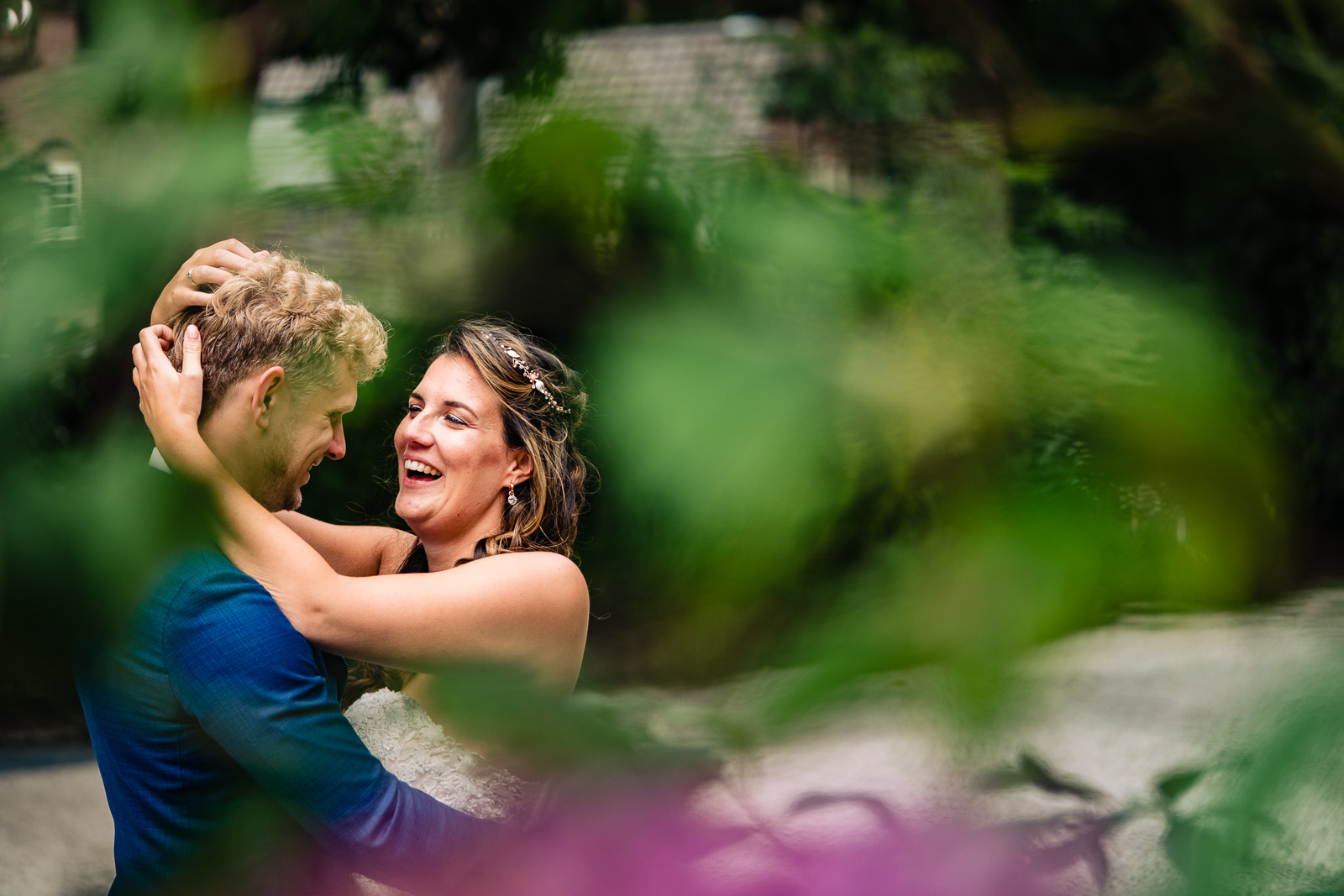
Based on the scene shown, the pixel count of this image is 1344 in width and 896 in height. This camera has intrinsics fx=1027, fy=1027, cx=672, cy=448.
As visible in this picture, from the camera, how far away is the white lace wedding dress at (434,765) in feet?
1.65

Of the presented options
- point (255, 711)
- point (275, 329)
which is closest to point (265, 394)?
point (275, 329)

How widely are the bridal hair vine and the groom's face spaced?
0.08 meters

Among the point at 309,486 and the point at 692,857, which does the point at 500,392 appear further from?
the point at 692,857

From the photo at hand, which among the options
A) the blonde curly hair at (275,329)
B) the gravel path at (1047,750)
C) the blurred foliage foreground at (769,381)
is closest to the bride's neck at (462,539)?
the blonde curly hair at (275,329)

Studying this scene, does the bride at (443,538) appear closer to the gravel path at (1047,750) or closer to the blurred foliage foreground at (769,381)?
the blurred foliage foreground at (769,381)

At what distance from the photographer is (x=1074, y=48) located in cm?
144

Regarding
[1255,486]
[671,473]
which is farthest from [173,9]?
[1255,486]

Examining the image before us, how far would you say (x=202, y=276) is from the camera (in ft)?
1.51

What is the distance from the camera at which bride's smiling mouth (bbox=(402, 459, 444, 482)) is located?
51 centimetres

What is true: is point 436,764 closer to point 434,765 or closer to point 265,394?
point 434,765

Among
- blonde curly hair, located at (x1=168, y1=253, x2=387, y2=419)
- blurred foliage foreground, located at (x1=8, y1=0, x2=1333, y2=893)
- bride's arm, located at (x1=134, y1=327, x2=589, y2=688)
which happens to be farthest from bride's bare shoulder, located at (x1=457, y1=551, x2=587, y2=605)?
blurred foliage foreground, located at (x1=8, y1=0, x2=1333, y2=893)

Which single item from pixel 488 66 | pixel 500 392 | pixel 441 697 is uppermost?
pixel 488 66

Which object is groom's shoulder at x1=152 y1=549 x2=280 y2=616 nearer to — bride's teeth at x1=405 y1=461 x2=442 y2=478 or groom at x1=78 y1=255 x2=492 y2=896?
groom at x1=78 y1=255 x2=492 y2=896

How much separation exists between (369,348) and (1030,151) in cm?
98
